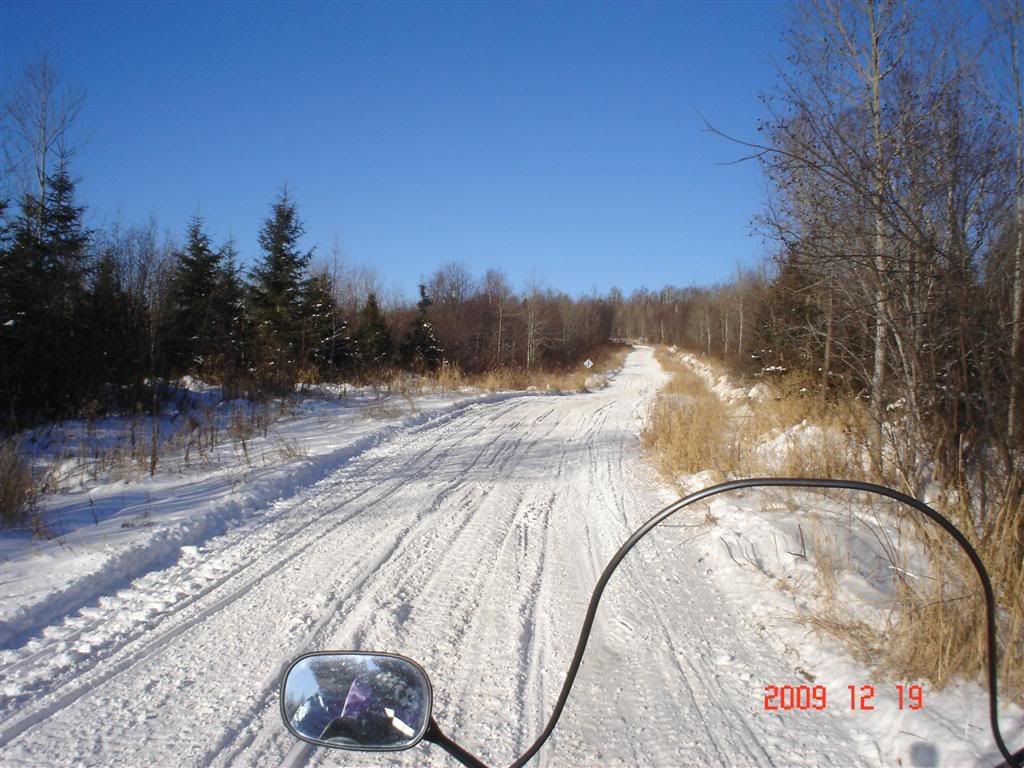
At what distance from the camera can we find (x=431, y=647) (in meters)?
3.45

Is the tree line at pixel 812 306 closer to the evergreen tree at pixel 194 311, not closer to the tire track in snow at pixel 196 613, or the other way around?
the evergreen tree at pixel 194 311

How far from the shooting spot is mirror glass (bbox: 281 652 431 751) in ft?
5.94

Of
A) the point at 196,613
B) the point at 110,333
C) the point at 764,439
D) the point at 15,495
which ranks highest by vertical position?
the point at 110,333

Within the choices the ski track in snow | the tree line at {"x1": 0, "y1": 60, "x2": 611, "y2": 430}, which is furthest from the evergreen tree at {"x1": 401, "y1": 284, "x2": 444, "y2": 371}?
the ski track in snow

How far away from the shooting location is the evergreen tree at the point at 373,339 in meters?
27.2

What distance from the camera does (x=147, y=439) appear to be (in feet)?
35.3

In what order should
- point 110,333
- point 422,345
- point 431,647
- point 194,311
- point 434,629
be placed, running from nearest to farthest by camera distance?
point 431,647, point 434,629, point 110,333, point 194,311, point 422,345

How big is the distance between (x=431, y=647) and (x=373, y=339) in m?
26.0

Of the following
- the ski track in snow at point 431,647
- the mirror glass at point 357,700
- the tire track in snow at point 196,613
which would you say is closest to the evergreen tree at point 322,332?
the tire track in snow at point 196,613

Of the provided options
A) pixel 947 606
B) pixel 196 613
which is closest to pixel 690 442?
pixel 947 606

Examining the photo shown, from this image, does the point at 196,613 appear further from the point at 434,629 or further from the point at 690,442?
the point at 690,442

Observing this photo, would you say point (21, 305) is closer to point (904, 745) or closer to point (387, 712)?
point (387, 712)

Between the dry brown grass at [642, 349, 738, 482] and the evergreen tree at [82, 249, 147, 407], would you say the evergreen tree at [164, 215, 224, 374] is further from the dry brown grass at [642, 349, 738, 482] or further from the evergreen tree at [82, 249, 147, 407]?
the dry brown grass at [642, 349, 738, 482]
